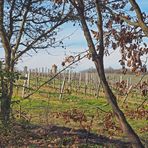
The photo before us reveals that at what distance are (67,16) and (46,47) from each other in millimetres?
1775

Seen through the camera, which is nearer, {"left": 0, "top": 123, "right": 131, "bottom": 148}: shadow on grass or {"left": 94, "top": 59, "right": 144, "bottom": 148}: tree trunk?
{"left": 94, "top": 59, "right": 144, "bottom": 148}: tree trunk

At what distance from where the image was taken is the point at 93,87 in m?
54.9

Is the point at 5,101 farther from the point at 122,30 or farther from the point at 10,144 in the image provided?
the point at 122,30

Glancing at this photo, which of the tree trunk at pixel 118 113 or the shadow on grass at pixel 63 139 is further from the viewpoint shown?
the shadow on grass at pixel 63 139

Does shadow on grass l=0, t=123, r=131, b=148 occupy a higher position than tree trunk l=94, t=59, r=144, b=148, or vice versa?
tree trunk l=94, t=59, r=144, b=148

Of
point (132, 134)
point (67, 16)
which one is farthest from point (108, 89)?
point (67, 16)

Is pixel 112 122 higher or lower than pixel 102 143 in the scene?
higher

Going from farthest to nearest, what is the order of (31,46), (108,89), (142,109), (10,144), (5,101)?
(31,46) < (10,144) < (5,101) < (142,109) < (108,89)

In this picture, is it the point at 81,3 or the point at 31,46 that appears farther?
the point at 31,46

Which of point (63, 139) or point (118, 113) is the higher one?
point (118, 113)

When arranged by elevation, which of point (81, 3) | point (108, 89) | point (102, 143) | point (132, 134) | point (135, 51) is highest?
point (81, 3)

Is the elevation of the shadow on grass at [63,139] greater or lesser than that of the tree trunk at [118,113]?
lesser

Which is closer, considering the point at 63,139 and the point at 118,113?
the point at 118,113

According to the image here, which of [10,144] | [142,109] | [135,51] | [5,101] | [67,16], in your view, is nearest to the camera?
[135,51]
